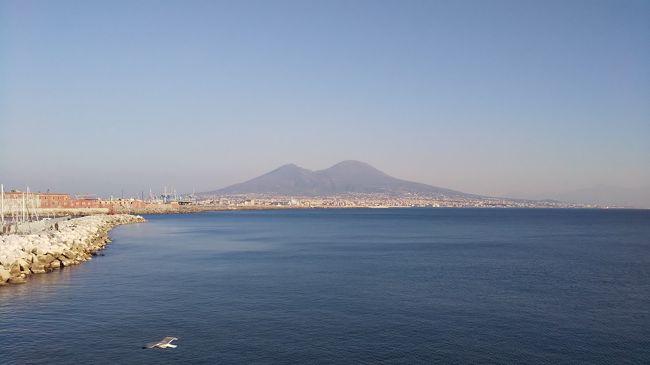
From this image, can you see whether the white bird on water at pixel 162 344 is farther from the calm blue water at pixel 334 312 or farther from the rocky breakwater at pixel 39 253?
the rocky breakwater at pixel 39 253

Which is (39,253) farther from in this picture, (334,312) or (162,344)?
(334,312)

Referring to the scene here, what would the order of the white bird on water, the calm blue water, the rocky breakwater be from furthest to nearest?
the rocky breakwater, the white bird on water, the calm blue water

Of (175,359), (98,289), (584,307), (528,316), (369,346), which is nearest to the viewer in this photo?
(175,359)

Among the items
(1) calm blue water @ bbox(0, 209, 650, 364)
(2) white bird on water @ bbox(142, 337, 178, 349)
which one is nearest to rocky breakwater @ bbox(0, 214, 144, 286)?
(1) calm blue water @ bbox(0, 209, 650, 364)

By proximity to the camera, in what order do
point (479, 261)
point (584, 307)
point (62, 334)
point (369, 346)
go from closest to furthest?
point (369, 346) < point (62, 334) < point (584, 307) < point (479, 261)

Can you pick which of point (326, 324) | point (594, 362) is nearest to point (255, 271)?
point (326, 324)

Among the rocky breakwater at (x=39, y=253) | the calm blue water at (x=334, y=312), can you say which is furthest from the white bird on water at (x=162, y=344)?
the rocky breakwater at (x=39, y=253)

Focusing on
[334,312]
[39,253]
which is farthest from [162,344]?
[39,253]

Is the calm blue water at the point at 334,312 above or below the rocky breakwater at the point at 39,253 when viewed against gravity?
below

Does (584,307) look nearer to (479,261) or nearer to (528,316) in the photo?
(528,316)

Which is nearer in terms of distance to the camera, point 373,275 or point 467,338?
point 467,338

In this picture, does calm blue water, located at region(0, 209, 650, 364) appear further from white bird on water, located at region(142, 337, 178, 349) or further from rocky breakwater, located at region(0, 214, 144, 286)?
rocky breakwater, located at region(0, 214, 144, 286)
